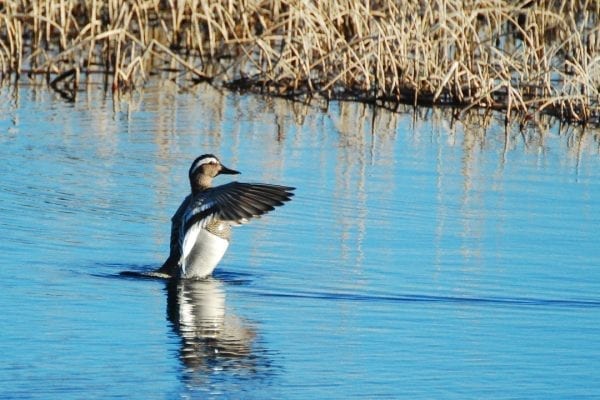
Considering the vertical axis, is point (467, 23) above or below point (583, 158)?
above

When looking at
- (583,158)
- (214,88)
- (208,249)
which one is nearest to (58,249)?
(208,249)

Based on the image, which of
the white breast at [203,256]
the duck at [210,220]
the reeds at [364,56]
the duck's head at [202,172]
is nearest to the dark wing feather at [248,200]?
the duck at [210,220]

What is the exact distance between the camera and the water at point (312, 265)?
6.23m

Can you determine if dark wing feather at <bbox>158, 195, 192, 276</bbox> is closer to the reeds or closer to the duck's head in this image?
the duck's head

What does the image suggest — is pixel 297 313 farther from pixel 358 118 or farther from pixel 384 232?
pixel 358 118

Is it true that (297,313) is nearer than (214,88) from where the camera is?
Yes

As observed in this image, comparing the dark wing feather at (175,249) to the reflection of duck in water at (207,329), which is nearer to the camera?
the reflection of duck in water at (207,329)

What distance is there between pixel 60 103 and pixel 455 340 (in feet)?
30.2

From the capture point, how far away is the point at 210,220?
8.02 m

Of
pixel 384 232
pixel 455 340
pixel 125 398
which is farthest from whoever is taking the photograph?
pixel 384 232

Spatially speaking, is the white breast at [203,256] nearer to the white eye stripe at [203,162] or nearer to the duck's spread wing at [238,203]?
the duck's spread wing at [238,203]

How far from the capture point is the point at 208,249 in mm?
8195

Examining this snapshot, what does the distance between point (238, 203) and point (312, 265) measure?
2.47ft

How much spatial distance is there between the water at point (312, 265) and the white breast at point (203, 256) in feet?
0.40
